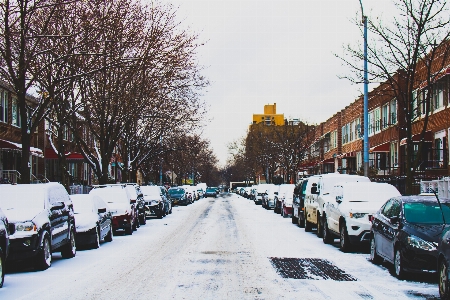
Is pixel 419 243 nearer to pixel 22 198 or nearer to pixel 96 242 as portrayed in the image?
pixel 22 198

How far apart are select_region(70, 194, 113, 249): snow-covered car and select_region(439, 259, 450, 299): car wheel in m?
10.9

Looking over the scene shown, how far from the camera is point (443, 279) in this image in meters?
10.3

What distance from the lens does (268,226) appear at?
28.4m

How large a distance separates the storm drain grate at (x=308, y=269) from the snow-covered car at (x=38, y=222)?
489 centimetres

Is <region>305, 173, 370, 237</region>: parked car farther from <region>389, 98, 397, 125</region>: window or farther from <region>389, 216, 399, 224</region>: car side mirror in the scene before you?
<region>389, 98, 397, 125</region>: window

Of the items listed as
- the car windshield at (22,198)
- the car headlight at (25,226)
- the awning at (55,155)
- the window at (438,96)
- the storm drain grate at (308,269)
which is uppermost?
the window at (438,96)

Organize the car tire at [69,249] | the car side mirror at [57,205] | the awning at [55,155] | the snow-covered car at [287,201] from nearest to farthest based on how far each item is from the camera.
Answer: the car side mirror at [57,205] → the car tire at [69,249] → the snow-covered car at [287,201] → the awning at [55,155]

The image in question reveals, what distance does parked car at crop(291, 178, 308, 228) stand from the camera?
2760cm

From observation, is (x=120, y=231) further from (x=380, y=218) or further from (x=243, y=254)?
(x=380, y=218)

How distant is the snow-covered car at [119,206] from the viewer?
2461 cm

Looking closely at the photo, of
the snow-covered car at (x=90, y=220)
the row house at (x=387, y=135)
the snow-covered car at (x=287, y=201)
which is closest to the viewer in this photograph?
the snow-covered car at (x=90, y=220)

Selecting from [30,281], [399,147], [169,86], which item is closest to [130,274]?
[30,281]

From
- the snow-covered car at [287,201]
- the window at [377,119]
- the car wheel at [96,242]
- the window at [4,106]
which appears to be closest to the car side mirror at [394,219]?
the car wheel at [96,242]

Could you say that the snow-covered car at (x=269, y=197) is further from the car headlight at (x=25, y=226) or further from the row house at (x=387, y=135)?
the car headlight at (x=25, y=226)
